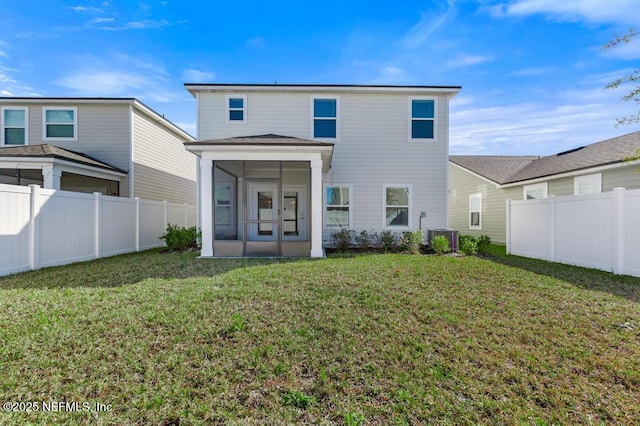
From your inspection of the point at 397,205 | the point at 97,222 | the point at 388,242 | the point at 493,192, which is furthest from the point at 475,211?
the point at 97,222

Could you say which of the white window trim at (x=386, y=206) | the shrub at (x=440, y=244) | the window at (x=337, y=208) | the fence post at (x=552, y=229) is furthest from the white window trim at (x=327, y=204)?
the fence post at (x=552, y=229)

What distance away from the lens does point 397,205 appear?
11.4m

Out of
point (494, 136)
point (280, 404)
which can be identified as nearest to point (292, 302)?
point (280, 404)

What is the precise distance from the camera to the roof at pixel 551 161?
10086mm

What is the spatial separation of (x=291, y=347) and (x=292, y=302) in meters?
1.24

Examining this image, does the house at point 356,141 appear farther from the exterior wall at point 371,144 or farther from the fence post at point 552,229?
the fence post at point 552,229

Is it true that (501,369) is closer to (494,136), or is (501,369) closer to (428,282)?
(428,282)

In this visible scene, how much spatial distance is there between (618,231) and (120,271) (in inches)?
438

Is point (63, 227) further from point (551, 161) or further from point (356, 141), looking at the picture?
point (551, 161)

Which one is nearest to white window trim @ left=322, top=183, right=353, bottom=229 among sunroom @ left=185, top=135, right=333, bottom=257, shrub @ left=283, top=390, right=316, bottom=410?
sunroom @ left=185, top=135, right=333, bottom=257

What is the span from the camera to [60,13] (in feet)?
34.8

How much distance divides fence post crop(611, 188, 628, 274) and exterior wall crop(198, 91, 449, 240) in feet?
→ 16.8

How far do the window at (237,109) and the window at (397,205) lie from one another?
20.3 feet

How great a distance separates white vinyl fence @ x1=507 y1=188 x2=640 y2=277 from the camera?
21.0ft
